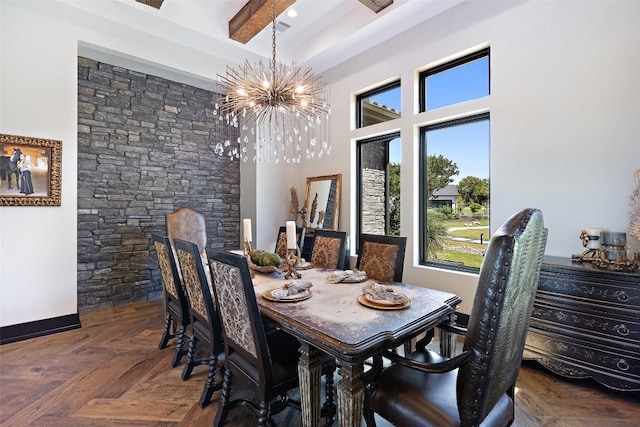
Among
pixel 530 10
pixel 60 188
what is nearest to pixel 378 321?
pixel 530 10

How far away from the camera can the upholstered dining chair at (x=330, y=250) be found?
302 centimetres

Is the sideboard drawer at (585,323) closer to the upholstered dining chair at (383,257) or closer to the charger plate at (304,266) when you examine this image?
the upholstered dining chair at (383,257)

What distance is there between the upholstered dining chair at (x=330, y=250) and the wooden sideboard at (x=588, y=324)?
1680 mm

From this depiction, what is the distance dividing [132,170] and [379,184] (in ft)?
11.8

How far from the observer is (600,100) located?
2463 mm

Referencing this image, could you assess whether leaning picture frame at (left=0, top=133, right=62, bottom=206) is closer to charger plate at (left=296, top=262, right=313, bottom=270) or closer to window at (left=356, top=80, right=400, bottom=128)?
charger plate at (left=296, top=262, right=313, bottom=270)

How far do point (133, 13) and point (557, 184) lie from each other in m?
4.65

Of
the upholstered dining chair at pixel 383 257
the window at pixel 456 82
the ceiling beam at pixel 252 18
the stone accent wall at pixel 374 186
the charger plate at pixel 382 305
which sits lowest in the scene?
the charger plate at pixel 382 305

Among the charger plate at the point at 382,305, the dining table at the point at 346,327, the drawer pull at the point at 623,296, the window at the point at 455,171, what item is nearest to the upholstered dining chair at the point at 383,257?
the dining table at the point at 346,327

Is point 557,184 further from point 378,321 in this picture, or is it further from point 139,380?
point 139,380

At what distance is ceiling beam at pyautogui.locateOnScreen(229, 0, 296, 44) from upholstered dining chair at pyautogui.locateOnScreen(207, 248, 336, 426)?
2.84 metres

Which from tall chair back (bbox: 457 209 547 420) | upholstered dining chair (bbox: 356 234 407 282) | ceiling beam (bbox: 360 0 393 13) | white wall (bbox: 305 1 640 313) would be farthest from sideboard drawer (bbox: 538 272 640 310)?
ceiling beam (bbox: 360 0 393 13)

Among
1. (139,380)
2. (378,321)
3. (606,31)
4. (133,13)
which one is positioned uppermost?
(133,13)

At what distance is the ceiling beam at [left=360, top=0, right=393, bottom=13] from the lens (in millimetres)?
3160
